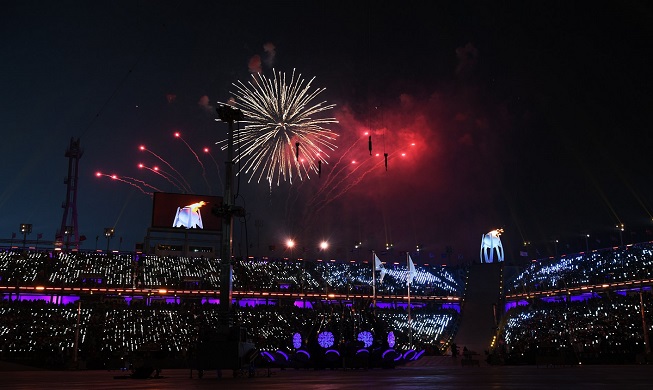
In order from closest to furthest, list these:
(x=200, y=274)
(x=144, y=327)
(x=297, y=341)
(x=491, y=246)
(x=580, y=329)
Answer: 1. (x=297, y=341)
2. (x=580, y=329)
3. (x=144, y=327)
4. (x=200, y=274)
5. (x=491, y=246)

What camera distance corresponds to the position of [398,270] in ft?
294

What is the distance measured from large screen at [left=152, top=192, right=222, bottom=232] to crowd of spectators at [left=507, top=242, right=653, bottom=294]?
39989 millimetres

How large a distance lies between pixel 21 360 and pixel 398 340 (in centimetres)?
3623

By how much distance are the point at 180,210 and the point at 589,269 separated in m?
50.2

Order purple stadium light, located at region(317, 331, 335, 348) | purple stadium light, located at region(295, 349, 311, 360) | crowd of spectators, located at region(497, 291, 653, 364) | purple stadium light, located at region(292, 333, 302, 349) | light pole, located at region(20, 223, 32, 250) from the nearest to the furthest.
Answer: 1. purple stadium light, located at region(317, 331, 335, 348)
2. purple stadium light, located at region(295, 349, 311, 360)
3. purple stadium light, located at region(292, 333, 302, 349)
4. crowd of spectators, located at region(497, 291, 653, 364)
5. light pole, located at region(20, 223, 32, 250)

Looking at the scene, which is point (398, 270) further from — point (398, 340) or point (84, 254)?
point (84, 254)

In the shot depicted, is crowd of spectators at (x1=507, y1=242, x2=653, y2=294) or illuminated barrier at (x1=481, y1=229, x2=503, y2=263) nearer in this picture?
crowd of spectators at (x1=507, y1=242, x2=653, y2=294)

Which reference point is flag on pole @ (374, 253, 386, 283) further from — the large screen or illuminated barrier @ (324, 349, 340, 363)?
illuminated barrier @ (324, 349, 340, 363)

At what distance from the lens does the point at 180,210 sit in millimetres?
71438

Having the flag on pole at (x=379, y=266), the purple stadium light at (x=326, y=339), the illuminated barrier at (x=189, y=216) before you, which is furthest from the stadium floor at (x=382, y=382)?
the flag on pole at (x=379, y=266)

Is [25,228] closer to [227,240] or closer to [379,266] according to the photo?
[379,266]

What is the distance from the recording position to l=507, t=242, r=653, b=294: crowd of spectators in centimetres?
6781

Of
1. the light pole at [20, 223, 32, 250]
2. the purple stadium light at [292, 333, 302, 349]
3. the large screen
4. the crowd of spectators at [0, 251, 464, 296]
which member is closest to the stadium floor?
the purple stadium light at [292, 333, 302, 349]

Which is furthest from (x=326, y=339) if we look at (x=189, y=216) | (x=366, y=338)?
(x=189, y=216)
